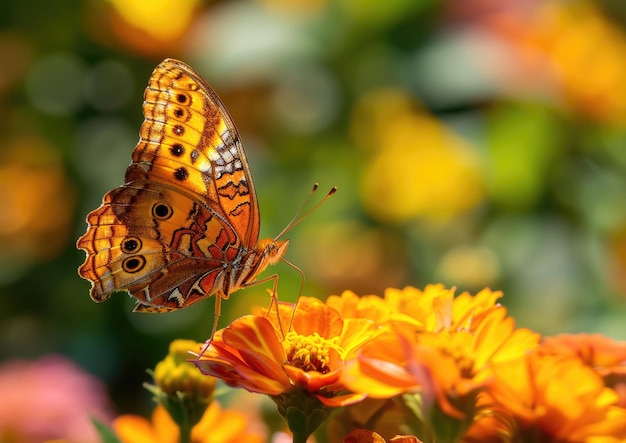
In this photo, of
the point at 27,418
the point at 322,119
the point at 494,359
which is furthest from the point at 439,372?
the point at 322,119

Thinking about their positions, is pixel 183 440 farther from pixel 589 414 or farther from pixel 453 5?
pixel 453 5

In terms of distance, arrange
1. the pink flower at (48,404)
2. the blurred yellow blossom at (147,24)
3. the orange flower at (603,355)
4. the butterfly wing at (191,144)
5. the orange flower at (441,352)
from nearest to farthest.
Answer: the orange flower at (441,352) < the orange flower at (603,355) < the butterfly wing at (191,144) < the pink flower at (48,404) < the blurred yellow blossom at (147,24)

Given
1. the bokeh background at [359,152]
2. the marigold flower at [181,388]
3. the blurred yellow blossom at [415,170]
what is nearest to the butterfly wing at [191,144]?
the marigold flower at [181,388]

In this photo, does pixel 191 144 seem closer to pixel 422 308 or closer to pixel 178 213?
pixel 178 213

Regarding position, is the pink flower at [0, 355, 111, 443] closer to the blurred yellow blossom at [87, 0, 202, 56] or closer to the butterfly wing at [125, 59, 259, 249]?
the butterfly wing at [125, 59, 259, 249]

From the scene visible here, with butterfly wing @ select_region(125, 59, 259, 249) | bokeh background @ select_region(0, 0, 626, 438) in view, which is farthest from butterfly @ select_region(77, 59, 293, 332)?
bokeh background @ select_region(0, 0, 626, 438)

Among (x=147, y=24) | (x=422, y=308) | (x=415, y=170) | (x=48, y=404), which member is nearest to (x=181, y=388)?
(x=422, y=308)

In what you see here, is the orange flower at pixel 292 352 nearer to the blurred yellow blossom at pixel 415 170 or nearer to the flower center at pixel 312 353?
the flower center at pixel 312 353
